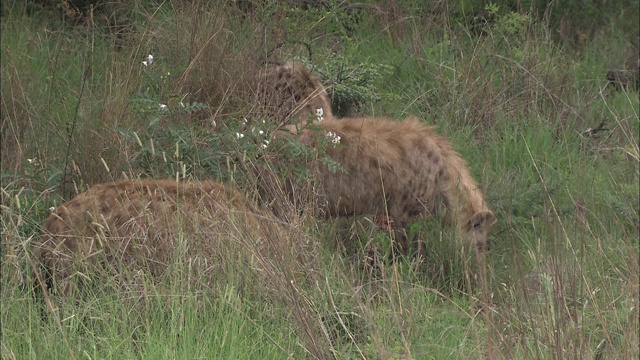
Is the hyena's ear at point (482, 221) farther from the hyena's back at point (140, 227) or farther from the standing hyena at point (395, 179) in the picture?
the hyena's back at point (140, 227)

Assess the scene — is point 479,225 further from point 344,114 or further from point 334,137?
point 344,114

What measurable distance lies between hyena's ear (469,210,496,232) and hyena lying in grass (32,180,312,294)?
149 centimetres

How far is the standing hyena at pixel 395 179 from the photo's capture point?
18.7 feet

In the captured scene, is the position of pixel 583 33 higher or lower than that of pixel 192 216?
lower

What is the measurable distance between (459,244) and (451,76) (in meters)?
2.33

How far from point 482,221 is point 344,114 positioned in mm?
1718

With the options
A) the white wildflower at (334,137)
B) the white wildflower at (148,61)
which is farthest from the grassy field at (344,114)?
the white wildflower at (334,137)

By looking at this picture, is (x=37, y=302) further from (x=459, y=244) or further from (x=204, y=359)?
(x=459, y=244)

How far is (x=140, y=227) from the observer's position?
4418mm

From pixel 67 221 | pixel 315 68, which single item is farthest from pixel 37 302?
pixel 315 68

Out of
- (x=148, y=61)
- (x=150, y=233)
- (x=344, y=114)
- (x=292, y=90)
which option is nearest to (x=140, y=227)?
→ (x=150, y=233)

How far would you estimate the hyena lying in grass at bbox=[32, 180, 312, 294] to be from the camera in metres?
4.23

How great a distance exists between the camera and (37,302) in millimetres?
4234

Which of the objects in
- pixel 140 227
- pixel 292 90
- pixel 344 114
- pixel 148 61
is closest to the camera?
pixel 140 227
